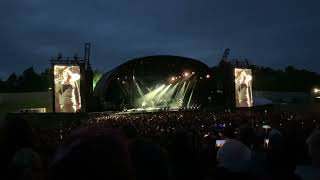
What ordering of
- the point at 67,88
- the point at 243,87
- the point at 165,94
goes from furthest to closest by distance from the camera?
the point at 165,94
the point at 243,87
the point at 67,88

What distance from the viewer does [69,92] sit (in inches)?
1211

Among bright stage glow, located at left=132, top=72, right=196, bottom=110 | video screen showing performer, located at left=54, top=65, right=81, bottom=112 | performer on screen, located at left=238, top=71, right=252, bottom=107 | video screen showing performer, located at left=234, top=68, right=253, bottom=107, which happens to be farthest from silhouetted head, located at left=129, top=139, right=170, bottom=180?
bright stage glow, located at left=132, top=72, right=196, bottom=110

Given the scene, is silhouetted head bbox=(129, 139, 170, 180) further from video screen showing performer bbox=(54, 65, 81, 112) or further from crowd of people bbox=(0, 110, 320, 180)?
video screen showing performer bbox=(54, 65, 81, 112)

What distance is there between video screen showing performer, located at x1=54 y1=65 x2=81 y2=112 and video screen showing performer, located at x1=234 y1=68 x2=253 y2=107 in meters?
10.8

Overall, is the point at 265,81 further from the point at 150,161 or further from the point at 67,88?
the point at 150,161

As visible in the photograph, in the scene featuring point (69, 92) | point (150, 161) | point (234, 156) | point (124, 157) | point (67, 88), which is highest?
point (67, 88)

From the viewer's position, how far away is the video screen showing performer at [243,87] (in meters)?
36.6

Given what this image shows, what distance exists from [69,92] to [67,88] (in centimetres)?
29

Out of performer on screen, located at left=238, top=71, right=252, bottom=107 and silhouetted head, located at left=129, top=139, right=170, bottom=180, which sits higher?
performer on screen, located at left=238, top=71, right=252, bottom=107

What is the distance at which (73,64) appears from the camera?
31.5 metres

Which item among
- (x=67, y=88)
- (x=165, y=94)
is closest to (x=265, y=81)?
(x=165, y=94)

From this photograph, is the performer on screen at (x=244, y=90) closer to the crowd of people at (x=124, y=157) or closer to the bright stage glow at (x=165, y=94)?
the bright stage glow at (x=165, y=94)

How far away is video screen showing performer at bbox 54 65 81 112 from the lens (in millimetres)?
30672

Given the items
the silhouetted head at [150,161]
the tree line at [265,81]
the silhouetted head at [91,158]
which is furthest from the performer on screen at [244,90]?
the silhouetted head at [91,158]
